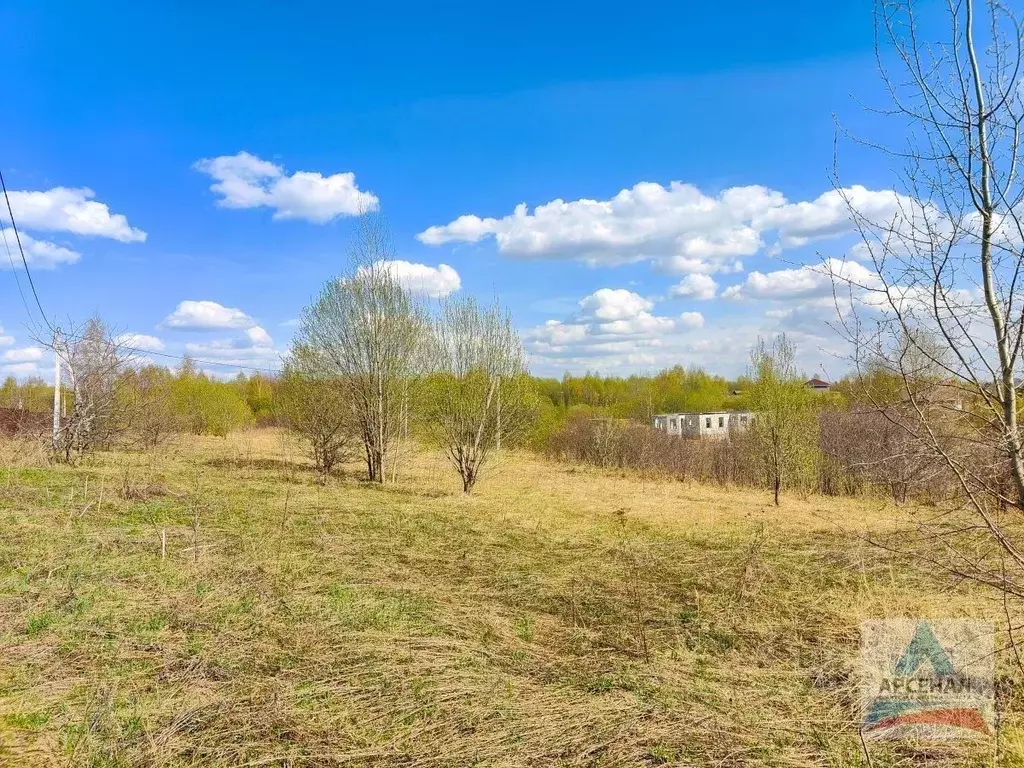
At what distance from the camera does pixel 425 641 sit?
4625 millimetres

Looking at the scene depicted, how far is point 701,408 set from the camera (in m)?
46.0

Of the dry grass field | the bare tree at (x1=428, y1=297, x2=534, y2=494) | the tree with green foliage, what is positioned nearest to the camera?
the dry grass field

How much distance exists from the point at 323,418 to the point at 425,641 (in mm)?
12871

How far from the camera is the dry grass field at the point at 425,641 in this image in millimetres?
3193

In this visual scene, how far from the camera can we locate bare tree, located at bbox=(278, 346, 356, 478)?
655 inches

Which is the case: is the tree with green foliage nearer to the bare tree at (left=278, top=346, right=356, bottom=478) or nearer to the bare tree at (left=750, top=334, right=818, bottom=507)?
the bare tree at (left=278, top=346, right=356, bottom=478)

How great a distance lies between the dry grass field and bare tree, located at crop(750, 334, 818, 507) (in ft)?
22.7

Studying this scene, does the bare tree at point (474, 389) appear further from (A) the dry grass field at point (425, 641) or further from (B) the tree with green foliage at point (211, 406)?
(B) the tree with green foliage at point (211, 406)

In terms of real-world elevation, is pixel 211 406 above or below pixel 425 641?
above

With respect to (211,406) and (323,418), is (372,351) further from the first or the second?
(211,406)

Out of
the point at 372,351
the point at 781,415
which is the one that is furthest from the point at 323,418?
the point at 781,415

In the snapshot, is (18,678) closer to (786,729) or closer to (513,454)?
(786,729)

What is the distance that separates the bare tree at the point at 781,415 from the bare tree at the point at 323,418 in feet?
37.3

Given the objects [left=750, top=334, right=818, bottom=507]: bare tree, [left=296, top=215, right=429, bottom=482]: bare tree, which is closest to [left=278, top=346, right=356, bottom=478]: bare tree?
[left=296, top=215, right=429, bottom=482]: bare tree
